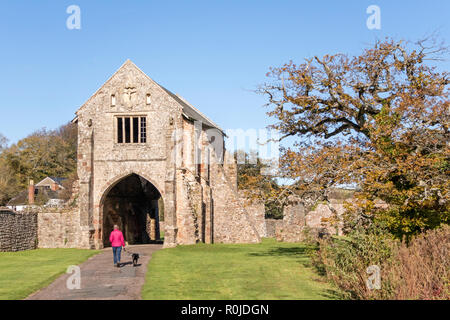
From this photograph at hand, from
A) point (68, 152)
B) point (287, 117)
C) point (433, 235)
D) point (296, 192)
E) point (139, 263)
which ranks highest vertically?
point (68, 152)

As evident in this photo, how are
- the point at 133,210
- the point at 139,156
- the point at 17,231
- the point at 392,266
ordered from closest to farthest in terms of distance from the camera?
the point at 392,266 < the point at 17,231 < the point at 139,156 < the point at 133,210

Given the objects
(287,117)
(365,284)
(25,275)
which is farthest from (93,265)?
(365,284)

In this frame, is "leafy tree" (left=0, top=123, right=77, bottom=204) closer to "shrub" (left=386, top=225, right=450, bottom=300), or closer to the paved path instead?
the paved path

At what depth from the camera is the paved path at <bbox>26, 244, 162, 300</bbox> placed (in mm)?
12109

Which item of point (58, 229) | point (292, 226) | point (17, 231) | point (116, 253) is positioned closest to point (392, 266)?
point (116, 253)

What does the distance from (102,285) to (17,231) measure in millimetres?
15686

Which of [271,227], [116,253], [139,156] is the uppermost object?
[139,156]

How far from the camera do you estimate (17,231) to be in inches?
1076

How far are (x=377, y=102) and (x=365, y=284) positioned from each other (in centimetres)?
946

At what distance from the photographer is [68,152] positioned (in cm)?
7469

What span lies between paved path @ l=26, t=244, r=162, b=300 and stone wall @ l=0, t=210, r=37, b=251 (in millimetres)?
8759

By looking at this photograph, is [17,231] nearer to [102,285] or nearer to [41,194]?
[102,285]

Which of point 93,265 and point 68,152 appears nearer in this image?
point 93,265
